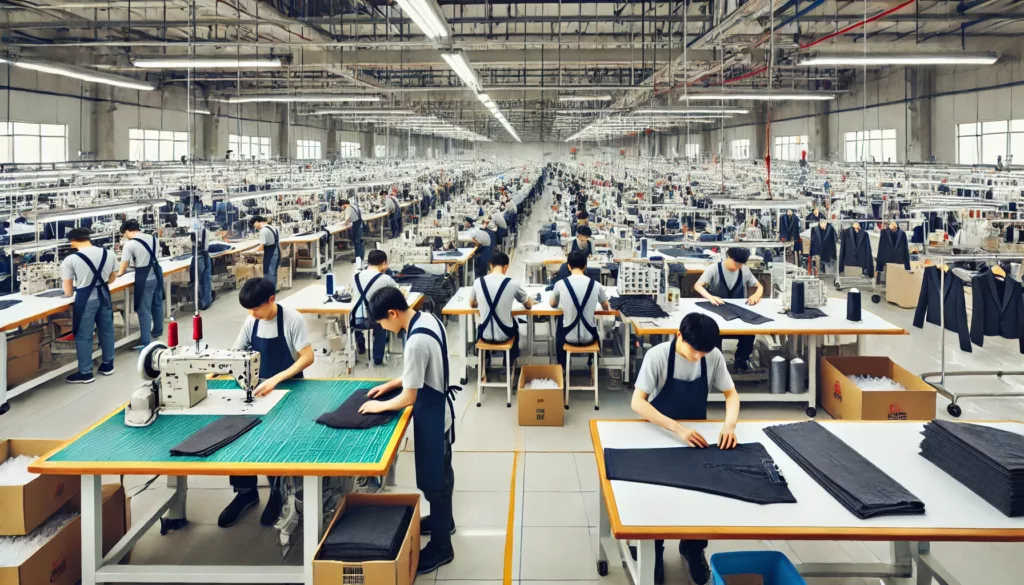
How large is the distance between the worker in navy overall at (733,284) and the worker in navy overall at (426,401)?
3606mm

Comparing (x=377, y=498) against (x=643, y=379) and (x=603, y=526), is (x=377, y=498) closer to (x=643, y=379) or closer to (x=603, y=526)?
(x=603, y=526)

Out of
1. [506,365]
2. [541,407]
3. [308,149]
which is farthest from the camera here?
[308,149]

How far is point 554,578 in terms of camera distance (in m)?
3.34

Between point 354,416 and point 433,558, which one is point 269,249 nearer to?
point 354,416

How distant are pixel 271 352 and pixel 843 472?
2.99 m

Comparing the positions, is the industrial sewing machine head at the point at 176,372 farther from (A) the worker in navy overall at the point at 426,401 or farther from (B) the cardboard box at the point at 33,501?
(A) the worker in navy overall at the point at 426,401

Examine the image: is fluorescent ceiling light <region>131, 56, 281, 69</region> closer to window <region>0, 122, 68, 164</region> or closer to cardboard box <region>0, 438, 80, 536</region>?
cardboard box <region>0, 438, 80, 536</region>

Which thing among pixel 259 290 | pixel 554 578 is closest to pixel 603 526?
pixel 554 578

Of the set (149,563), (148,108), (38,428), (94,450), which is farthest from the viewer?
(148,108)

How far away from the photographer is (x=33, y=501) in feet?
9.80

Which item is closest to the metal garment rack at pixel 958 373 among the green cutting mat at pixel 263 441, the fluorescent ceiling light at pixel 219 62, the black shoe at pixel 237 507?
the green cutting mat at pixel 263 441

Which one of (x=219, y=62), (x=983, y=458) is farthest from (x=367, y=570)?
(x=219, y=62)

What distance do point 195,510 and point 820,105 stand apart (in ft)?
84.1

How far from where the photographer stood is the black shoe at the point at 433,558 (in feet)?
11.1
